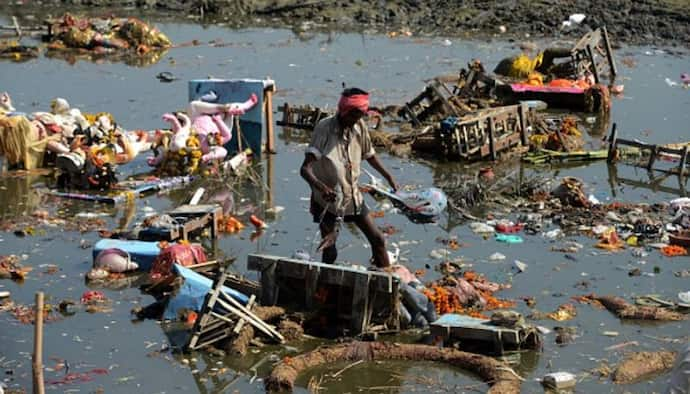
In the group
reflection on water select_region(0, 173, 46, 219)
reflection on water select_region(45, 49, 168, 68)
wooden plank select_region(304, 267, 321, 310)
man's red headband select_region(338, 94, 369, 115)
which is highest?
man's red headband select_region(338, 94, 369, 115)

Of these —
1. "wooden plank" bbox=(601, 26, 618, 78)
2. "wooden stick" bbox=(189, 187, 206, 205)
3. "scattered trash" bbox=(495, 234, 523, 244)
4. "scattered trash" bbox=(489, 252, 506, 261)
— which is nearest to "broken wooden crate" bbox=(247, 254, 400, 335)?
"scattered trash" bbox=(489, 252, 506, 261)

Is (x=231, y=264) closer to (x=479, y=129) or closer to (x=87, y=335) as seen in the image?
(x=87, y=335)

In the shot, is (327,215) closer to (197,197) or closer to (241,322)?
(241,322)

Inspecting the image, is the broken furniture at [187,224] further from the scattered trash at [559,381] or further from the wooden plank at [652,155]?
the wooden plank at [652,155]

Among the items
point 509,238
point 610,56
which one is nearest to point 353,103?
point 509,238

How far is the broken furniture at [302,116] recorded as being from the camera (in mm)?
16531

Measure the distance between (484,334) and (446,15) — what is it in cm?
2395

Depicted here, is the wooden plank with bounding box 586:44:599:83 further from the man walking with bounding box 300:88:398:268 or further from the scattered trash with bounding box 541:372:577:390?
the scattered trash with bounding box 541:372:577:390

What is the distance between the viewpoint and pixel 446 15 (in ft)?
103

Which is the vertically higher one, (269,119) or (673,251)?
(269,119)

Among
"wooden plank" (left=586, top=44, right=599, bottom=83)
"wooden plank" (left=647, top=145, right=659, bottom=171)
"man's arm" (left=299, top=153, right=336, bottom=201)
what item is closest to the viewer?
"man's arm" (left=299, top=153, right=336, bottom=201)

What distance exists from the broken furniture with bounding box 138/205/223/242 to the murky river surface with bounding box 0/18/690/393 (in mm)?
241

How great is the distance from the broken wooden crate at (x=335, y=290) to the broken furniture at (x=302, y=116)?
7.82 m

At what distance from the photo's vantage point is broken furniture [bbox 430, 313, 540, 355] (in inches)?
325
